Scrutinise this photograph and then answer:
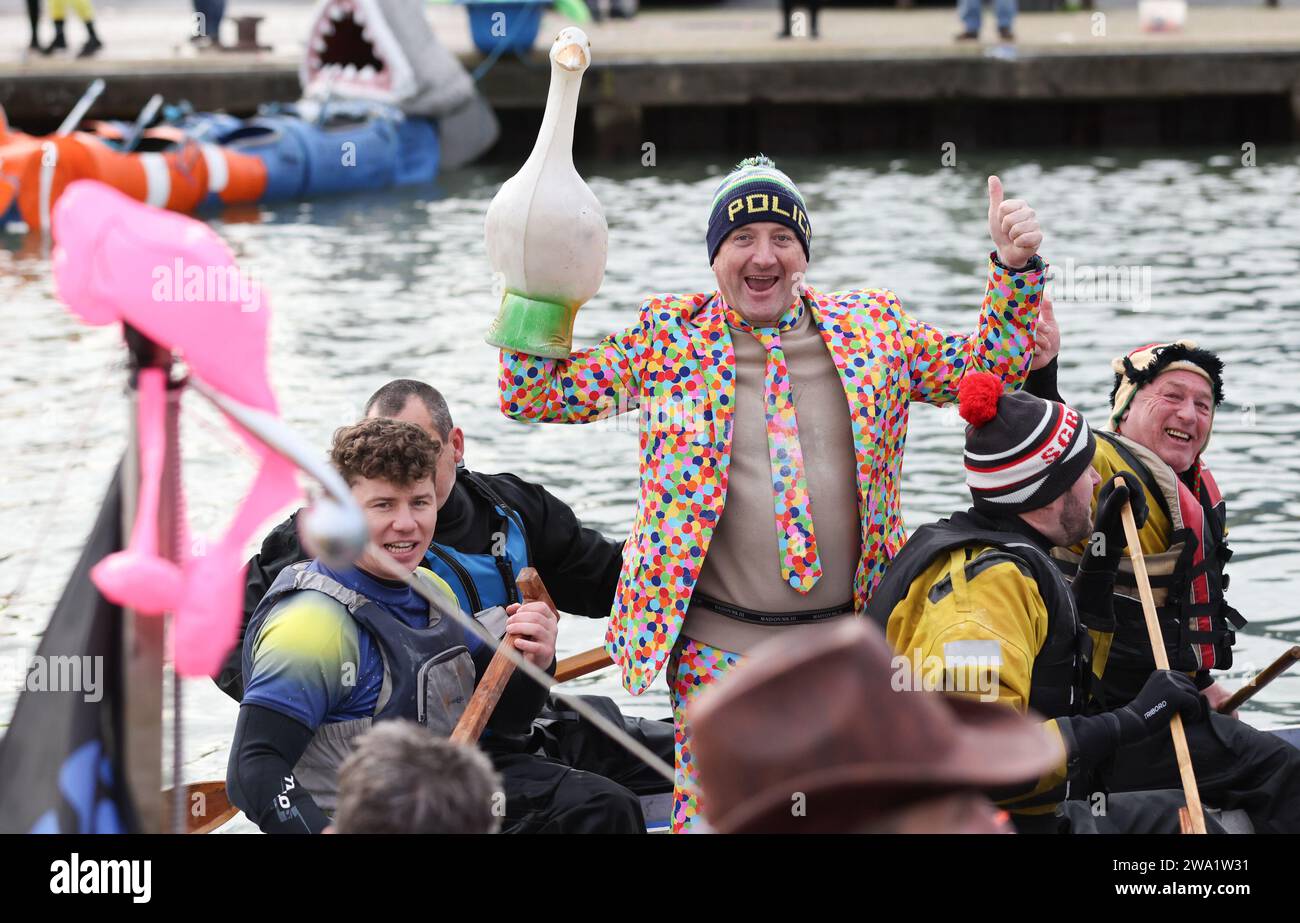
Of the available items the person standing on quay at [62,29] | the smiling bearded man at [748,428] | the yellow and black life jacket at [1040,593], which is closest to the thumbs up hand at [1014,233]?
the smiling bearded man at [748,428]

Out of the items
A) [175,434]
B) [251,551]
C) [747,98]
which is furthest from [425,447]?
[747,98]

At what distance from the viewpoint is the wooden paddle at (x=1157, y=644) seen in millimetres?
4277

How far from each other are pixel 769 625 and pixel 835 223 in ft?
39.7

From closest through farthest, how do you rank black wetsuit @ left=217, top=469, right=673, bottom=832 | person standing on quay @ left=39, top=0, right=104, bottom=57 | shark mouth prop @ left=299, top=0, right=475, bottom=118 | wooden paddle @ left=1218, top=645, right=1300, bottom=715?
black wetsuit @ left=217, top=469, right=673, bottom=832 < wooden paddle @ left=1218, top=645, right=1300, bottom=715 < shark mouth prop @ left=299, top=0, right=475, bottom=118 < person standing on quay @ left=39, top=0, right=104, bottom=57

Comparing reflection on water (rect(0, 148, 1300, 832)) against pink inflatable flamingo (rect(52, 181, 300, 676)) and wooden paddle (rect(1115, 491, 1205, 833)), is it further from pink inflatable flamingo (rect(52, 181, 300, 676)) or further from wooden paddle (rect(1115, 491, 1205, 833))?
wooden paddle (rect(1115, 491, 1205, 833))

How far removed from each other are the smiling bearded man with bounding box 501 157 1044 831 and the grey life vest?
43 centimetres

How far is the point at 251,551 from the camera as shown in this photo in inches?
305

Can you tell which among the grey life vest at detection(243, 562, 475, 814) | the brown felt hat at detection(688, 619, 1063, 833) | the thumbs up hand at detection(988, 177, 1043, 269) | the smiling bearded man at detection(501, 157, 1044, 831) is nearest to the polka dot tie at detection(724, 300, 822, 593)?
the smiling bearded man at detection(501, 157, 1044, 831)

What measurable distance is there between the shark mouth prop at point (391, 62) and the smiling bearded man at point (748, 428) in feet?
50.0

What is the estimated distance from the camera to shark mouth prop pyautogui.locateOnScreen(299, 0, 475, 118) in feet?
61.6

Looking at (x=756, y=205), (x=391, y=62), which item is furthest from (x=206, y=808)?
(x=391, y=62)

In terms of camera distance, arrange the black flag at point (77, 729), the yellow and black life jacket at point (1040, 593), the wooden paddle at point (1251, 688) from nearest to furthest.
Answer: the black flag at point (77, 729), the yellow and black life jacket at point (1040, 593), the wooden paddle at point (1251, 688)

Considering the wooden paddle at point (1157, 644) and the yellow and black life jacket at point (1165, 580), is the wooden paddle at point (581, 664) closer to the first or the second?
the yellow and black life jacket at point (1165, 580)
